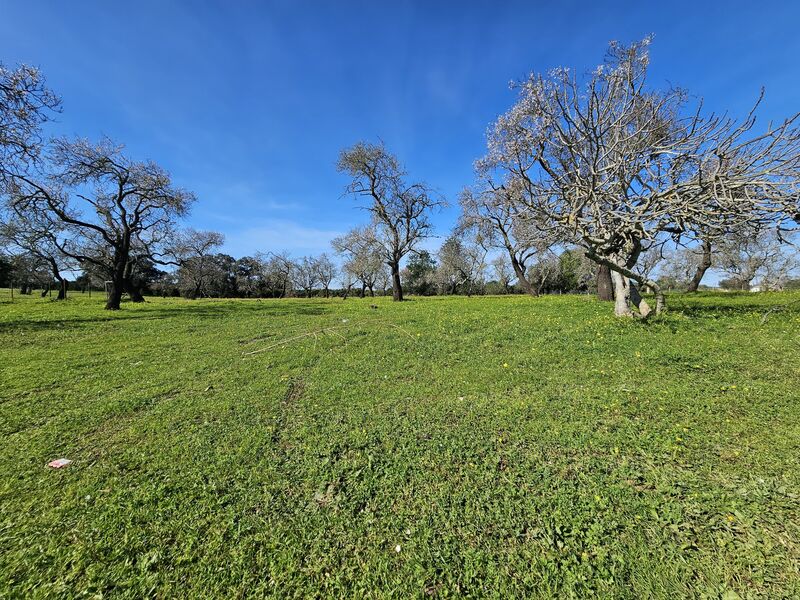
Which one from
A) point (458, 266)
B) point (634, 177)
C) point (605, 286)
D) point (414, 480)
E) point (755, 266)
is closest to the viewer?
point (414, 480)

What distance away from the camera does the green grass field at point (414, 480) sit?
187 centimetres

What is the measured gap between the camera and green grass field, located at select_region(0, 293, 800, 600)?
1873 millimetres

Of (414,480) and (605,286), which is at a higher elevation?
(605,286)

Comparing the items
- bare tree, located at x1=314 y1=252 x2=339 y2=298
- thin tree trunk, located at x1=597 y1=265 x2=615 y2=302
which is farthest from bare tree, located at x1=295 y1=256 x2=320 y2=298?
thin tree trunk, located at x1=597 y1=265 x2=615 y2=302

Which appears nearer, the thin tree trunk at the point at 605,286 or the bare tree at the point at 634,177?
the bare tree at the point at 634,177

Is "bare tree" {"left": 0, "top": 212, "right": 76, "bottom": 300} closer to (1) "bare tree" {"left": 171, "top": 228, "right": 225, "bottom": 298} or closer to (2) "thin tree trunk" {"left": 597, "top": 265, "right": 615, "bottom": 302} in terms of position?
(1) "bare tree" {"left": 171, "top": 228, "right": 225, "bottom": 298}

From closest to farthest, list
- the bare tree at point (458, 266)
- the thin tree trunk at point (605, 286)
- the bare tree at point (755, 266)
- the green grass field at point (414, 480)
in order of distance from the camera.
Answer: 1. the green grass field at point (414, 480)
2. the thin tree trunk at point (605, 286)
3. the bare tree at point (755, 266)
4. the bare tree at point (458, 266)

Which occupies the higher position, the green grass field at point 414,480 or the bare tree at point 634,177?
the bare tree at point 634,177

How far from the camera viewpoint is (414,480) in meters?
2.69

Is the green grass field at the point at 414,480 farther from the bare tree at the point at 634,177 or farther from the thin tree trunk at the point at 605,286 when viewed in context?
the thin tree trunk at the point at 605,286

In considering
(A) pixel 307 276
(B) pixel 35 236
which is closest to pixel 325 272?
(A) pixel 307 276

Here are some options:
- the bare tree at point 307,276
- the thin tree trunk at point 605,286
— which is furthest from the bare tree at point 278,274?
the thin tree trunk at point 605,286

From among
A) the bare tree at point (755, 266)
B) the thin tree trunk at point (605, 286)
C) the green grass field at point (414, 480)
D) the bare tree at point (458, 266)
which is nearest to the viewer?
the green grass field at point (414, 480)

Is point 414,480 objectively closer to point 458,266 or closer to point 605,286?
point 605,286
